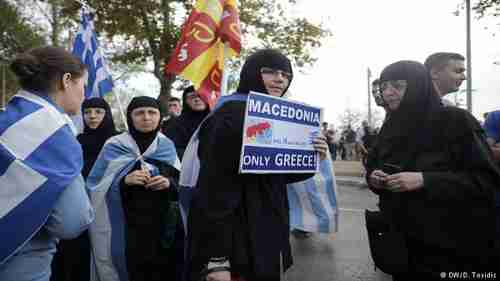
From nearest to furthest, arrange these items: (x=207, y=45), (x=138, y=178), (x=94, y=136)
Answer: (x=138, y=178)
(x=94, y=136)
(x=207, y=45)

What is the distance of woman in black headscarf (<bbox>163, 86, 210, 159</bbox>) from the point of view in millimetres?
4430

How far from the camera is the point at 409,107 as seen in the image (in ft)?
7.20

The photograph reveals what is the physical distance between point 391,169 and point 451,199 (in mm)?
307

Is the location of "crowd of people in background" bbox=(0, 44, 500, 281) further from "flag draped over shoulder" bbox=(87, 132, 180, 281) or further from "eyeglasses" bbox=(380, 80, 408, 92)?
"flag draped over shoulder" bbox=(87, 132, 180, 281)

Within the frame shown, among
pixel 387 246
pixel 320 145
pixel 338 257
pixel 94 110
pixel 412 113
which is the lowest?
pixel 338 257

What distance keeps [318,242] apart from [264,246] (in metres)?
4.26

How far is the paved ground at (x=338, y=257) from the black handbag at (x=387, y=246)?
235cm

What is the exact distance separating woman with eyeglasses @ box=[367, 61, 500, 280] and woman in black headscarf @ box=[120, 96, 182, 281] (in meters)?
1.59

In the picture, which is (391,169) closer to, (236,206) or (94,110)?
(236,206)

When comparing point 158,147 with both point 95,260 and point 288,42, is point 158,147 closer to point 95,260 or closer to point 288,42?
point 95,260

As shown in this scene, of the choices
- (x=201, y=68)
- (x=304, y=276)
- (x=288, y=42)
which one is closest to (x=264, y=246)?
(x=201, y=68)

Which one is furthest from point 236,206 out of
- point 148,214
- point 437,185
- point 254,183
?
point 148,214

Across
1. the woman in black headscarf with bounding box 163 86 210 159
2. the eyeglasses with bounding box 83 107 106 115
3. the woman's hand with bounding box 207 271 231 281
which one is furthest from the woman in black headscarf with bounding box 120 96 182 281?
the woman's hand with bounding box 207 271 231 281

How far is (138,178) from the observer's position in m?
2.95
